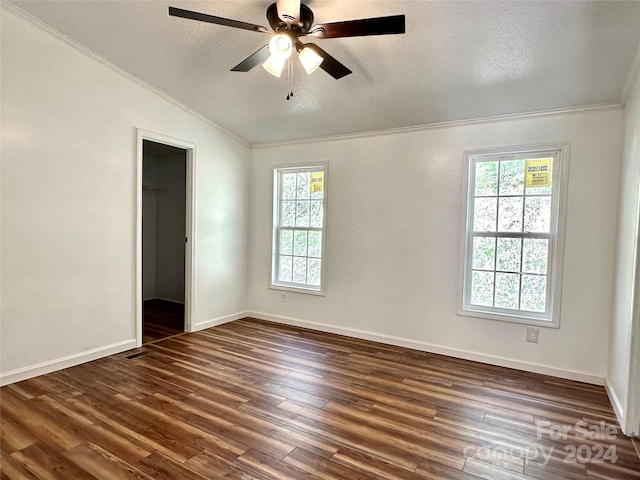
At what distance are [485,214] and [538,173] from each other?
0.57 m

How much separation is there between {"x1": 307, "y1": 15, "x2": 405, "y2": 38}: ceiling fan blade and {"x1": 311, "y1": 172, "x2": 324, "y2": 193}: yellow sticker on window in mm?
2367

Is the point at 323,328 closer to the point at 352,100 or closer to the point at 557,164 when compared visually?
the point at 352,100

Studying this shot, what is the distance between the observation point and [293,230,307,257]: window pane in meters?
4.62

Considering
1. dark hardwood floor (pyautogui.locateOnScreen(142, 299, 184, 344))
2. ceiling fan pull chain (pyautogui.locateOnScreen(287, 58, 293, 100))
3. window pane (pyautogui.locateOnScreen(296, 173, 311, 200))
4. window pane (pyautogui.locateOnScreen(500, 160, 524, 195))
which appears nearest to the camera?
ceiling fan pull chain (pyautogui.locateOnScreen(287, 58, 293, 100))

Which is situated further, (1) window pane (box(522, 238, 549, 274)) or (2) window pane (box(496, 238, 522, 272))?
(2) window pane (box(496, 238, 522, 272))

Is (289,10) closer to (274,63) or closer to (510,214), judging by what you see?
(274,63)

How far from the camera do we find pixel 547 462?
200 cm

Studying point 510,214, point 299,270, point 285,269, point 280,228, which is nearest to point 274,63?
point 510,214

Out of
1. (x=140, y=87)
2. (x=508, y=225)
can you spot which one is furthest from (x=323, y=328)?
(x=140, y=87)

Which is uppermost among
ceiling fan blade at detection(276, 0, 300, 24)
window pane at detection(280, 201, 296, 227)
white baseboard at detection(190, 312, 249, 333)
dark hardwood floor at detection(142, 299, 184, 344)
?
ceiling fan blade at detection(276, 0, 300, 24)

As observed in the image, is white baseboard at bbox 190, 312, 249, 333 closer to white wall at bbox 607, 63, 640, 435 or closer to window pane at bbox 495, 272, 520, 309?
window pane at bbox 495, 272, 520, 309

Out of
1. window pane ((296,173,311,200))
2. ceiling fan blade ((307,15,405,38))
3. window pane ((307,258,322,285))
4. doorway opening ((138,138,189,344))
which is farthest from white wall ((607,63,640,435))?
doorway opening ((138,138,189,344))

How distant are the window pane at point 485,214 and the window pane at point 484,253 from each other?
0.35 feet

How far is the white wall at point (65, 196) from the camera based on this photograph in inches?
109
